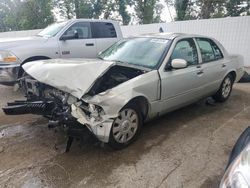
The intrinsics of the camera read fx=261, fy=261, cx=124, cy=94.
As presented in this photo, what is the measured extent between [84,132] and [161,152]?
3.82 ft

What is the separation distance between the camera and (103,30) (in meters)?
8.16

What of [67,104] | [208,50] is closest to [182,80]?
Result: [208,50]

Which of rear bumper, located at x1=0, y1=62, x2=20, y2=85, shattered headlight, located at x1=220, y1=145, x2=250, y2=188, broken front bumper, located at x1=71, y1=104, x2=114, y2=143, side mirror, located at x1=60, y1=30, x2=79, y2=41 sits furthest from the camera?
side mirror, located at x1=60, y1=30, x2=79, y2=41

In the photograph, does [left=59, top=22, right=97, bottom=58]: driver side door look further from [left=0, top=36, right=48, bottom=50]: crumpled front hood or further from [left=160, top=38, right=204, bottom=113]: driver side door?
[left=160, top=38, right=204, bottom=113]: driver side door

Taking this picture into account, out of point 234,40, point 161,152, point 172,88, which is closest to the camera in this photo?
point 161,152

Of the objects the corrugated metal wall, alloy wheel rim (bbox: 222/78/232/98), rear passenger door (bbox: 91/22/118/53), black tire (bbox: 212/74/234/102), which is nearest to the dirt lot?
black tire (bbox: 212/74/234/102)

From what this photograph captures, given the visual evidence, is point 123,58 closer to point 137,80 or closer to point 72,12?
point 137,80

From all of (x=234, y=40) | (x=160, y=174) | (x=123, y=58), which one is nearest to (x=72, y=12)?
(x=234, y=40)

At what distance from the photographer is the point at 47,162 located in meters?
3.52

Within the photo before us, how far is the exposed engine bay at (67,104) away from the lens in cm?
338

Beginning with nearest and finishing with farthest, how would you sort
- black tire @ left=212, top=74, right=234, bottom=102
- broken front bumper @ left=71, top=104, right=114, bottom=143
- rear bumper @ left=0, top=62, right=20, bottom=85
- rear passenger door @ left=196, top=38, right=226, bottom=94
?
1. broken front bumper @ left=71, top=104, right=114, bottom=143
2. rear passenger door @ left=196, top=38, right=226, bottom=94
3. black tire @ left=212, top=74, right=234, bottom=102
4. rear bumper @ left=0, top=62, right=20, bottom=85

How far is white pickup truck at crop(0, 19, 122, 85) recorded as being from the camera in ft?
20.4

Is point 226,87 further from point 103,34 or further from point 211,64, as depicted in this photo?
point 103,34

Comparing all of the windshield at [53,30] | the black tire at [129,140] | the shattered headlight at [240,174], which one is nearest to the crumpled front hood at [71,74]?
the black tire at [129,140]
